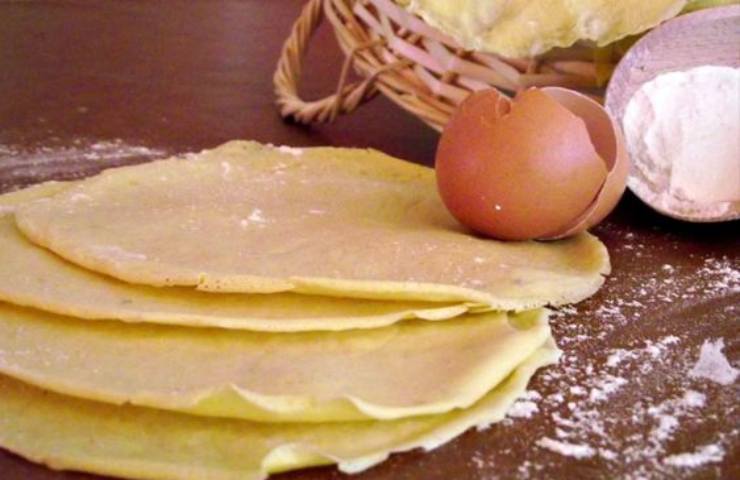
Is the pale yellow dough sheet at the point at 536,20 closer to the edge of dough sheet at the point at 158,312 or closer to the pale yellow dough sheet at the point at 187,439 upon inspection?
the edge of dough sheet at the point at 158,312

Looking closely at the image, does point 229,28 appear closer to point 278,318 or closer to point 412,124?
point 412,124

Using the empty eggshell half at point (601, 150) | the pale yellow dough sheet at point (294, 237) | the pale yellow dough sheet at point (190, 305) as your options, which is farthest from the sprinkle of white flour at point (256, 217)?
the empty eggshell half at point (601, 150)

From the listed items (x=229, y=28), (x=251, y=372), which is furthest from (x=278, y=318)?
(x=229, y=28)

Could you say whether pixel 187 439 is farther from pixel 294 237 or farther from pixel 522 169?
pixel 522 169

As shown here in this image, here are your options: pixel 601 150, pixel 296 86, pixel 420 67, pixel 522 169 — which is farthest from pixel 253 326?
pixel 296 86

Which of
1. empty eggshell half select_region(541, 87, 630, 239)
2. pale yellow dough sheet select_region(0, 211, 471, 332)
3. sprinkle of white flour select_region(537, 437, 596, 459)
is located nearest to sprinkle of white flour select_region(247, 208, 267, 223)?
pale yellow dough sheet select_region(0, 211, 471, 332)

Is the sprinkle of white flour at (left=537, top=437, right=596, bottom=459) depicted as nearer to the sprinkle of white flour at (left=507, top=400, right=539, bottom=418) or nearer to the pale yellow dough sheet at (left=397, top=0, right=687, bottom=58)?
the sprinkle of white flour at (left=507, top=400, right=539, bottom=418)

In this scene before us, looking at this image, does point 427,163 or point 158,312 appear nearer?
point 158,312
